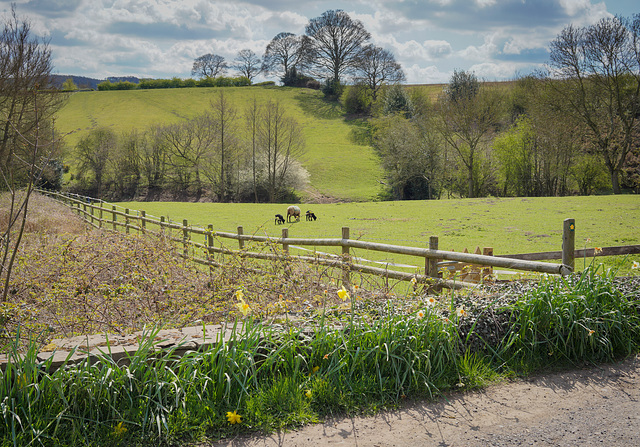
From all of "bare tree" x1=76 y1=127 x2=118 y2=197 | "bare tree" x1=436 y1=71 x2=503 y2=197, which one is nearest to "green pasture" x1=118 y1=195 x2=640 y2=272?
"bare tree" x1=436 y1=71 x2=503 y2=197

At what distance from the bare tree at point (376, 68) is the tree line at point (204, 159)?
2744 centimetres

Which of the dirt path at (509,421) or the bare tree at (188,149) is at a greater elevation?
the bare tree at (188,149)

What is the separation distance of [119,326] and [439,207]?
2346 centimetres

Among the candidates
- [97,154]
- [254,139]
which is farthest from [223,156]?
[97,154]

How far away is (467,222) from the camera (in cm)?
2002

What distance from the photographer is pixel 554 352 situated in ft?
13.9

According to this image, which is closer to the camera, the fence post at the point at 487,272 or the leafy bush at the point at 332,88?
the fence post at the point at 487,272

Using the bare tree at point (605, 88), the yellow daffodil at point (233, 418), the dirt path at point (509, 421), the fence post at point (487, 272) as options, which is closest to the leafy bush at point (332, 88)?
the bare tree at point (605, 88)

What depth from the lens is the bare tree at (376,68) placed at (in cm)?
6806

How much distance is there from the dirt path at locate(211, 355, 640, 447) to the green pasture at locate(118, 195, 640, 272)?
255 inches

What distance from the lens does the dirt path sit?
302 cm

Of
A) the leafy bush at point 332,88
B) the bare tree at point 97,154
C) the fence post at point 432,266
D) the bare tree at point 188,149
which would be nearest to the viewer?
the fence post at point 432,266

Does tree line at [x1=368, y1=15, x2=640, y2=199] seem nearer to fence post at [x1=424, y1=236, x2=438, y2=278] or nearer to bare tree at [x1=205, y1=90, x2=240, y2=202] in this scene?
bare tree at [x1=205, y1=90, x2=240, y2=202]

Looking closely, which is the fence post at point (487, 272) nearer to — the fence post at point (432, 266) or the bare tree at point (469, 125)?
the fence post at point (432, 266)
